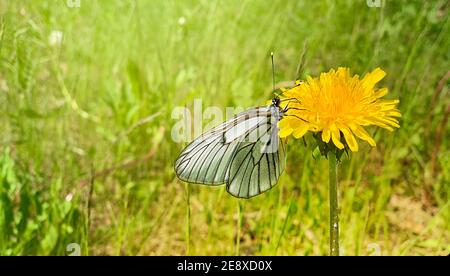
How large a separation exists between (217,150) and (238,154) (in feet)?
0.14

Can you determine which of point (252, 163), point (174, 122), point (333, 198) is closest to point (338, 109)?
point (333, 198)

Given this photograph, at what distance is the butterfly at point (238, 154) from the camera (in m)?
1.10

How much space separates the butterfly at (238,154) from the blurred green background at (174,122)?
0.09m

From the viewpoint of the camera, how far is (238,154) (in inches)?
45.1

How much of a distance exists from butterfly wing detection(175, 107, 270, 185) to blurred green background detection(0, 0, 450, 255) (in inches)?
5.6

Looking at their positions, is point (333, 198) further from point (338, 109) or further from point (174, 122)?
point (174, 122)

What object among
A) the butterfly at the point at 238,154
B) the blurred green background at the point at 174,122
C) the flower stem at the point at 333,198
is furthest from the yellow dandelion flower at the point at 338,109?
the blurred green background at the point at 174,122

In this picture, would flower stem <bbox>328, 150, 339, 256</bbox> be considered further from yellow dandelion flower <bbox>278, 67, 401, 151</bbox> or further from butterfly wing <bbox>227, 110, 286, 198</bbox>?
butterfly wing <bbox>227, 110, 286, 198</bbox>

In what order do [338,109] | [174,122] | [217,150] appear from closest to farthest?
1. [338,109]
2. [217,150]
3. [174,122]

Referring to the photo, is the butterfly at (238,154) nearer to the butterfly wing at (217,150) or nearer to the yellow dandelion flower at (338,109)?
the butterfly wing at (217,150)

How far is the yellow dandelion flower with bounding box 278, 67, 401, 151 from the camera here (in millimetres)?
863

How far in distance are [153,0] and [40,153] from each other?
0.60 meters

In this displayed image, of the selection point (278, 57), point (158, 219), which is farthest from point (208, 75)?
point (158, 219)
